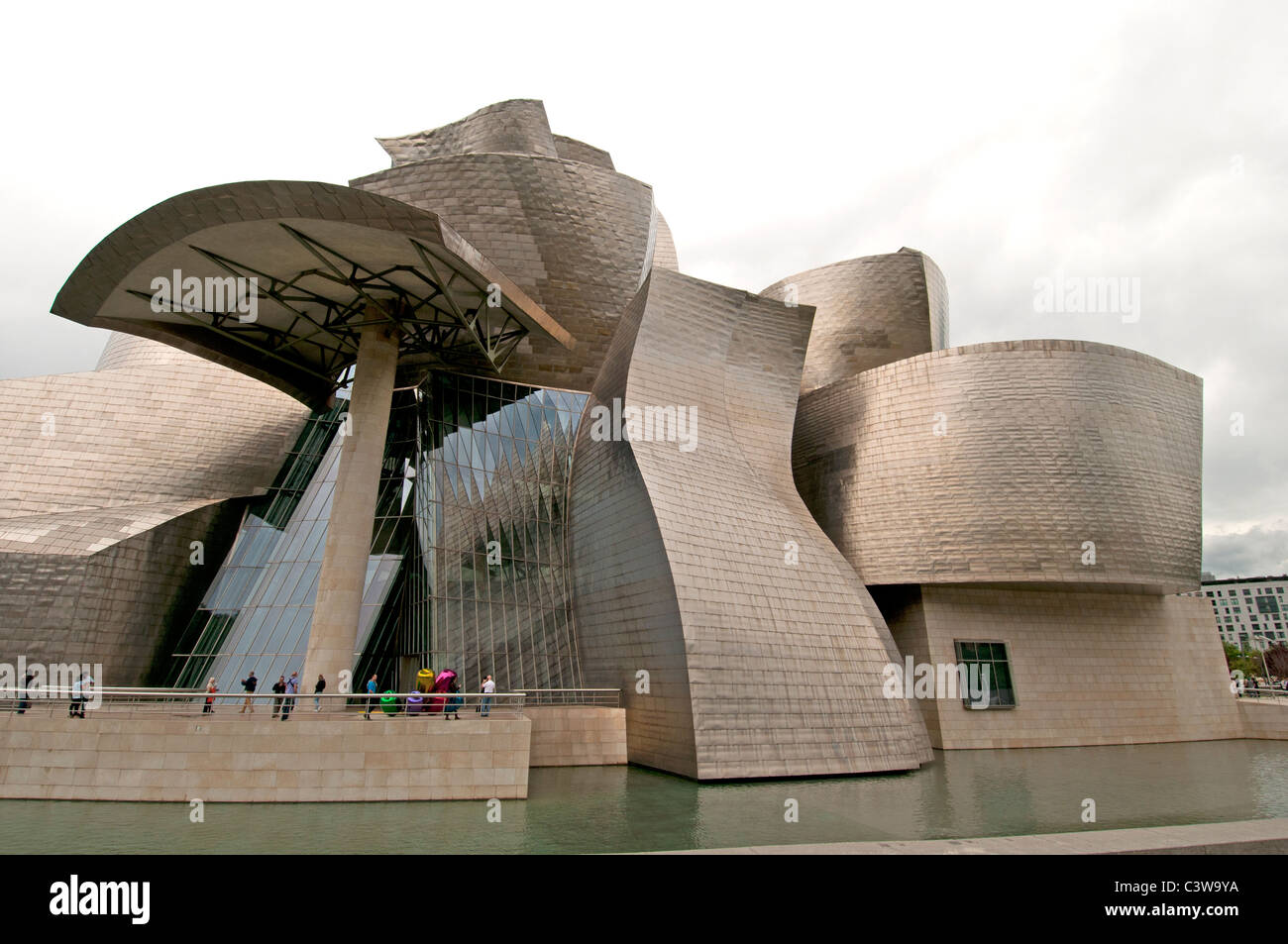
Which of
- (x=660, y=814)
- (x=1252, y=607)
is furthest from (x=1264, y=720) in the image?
(x=1252, y=607)

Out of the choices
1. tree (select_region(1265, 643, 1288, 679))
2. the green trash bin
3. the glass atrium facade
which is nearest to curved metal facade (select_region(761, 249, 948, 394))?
the glass atrium facade

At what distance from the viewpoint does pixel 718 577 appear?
51.6 ft

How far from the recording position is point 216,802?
11.1 meters

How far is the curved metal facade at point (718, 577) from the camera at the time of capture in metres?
14.6

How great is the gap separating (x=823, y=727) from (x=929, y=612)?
29.5 feet

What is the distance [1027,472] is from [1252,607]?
165 metres

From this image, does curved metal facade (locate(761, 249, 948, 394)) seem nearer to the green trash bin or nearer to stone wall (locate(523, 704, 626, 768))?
stone wall (locate(523, 704, 626, 768))

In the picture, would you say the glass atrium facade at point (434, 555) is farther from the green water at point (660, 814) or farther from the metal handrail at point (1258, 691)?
the metal handrail at point (1258, 691)

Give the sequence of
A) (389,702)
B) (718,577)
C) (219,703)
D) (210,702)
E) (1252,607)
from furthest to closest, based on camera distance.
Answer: (1252,607)
(718,577)
(219,703)
(210,702)
(389,702)

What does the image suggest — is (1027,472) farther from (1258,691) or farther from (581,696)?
(1258,691)

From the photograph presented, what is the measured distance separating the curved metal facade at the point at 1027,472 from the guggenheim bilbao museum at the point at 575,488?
0.32 feet

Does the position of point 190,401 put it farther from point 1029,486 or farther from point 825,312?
point 1029,486
